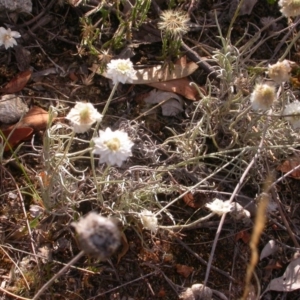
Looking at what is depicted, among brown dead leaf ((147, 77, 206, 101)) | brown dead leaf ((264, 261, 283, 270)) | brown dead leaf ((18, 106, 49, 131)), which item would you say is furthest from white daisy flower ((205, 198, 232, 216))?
brown dead leaf ((18, 106, 49, 131))

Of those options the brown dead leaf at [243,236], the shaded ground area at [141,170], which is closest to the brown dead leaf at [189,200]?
the shaded ground area at [141,170]

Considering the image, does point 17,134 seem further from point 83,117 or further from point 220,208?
point 220,208

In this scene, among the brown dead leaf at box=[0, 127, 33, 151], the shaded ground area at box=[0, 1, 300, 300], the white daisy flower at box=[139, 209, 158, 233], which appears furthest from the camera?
the brown dead leaf at box=[0, 127, 33, 151]

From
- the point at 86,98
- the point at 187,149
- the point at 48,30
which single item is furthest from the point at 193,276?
the point at 48,30

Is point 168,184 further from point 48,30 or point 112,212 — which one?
point 48,30

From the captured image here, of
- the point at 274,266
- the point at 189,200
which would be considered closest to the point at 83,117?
the point at 189,200

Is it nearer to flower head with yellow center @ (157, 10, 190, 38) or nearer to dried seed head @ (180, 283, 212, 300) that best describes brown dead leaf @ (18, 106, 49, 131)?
flower head with yellow center @ (157, 10, 190, 38)

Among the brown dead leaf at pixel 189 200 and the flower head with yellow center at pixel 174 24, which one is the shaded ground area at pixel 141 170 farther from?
the flower head with yellow center at pixel 174 24
